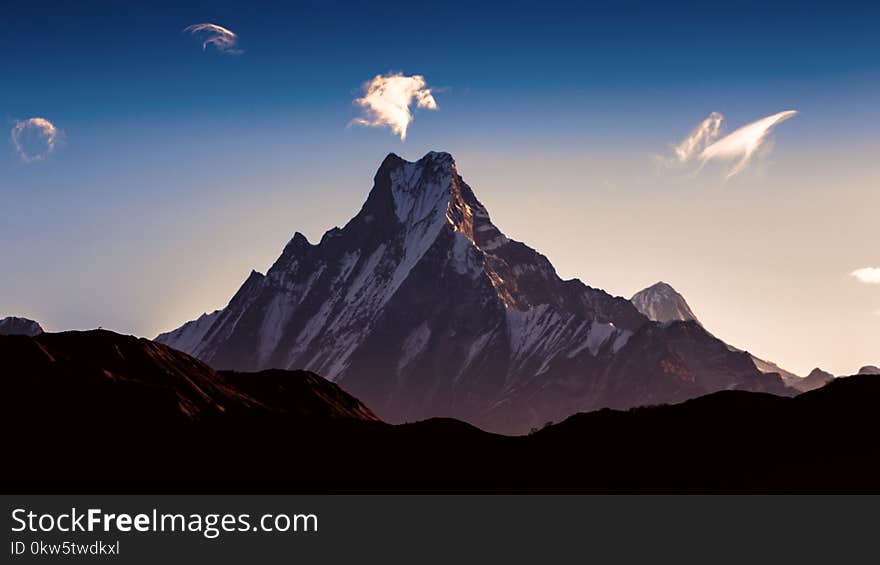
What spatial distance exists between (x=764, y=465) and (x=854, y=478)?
1434cm

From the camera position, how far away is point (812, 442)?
18975cm

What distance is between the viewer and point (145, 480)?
19562 centimetres
